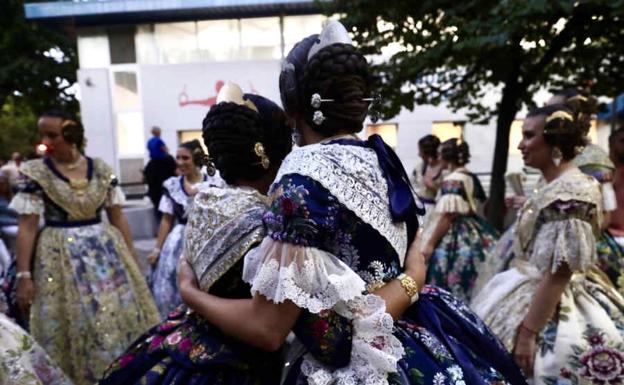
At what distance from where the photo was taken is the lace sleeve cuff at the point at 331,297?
137 cm

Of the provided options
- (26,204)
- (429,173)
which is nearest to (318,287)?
(26,204)

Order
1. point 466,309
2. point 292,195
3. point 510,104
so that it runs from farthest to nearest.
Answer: point 510,104, point 466,309, point 292,195

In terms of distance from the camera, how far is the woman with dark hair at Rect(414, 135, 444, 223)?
20.0 ft

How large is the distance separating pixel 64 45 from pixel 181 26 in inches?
146

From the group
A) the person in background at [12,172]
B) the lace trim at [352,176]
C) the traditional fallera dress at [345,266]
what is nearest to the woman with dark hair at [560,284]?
the traditional fallera dress at [345,266]

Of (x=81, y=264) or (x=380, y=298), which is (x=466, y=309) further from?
(x=81, y=264)

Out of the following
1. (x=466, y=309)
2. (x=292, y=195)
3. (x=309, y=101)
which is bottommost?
(x=466, y=309)

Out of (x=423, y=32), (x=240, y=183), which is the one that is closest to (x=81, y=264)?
(x=240, y=183)

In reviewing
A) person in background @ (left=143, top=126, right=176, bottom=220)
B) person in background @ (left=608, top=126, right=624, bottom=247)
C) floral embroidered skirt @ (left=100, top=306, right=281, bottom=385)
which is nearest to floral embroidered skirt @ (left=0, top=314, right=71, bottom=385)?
floral embroidered skirt @ (left=100, top=306, right=281, bottom=385)

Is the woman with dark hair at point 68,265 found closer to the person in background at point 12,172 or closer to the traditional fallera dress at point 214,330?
the person in background at point 12,172

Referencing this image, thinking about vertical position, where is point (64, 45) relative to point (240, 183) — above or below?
above

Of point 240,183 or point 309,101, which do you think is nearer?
point 309,101

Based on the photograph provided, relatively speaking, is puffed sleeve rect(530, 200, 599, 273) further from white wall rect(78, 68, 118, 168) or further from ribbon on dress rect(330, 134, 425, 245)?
white wall rect(78, 68, 118, 168)

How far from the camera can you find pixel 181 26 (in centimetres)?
1886
